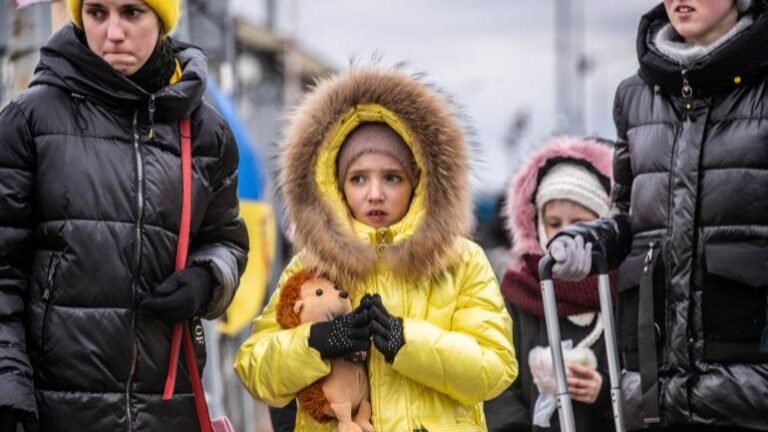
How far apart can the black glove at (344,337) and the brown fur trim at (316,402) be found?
155 millimetres

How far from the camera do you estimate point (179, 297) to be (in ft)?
16.1

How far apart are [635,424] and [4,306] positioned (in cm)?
211

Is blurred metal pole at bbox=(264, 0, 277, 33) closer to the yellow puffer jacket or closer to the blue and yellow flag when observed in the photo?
the blue and yellow flag

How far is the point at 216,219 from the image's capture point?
5324mm

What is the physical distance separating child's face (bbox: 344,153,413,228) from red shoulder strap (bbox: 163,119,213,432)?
0.64 meters

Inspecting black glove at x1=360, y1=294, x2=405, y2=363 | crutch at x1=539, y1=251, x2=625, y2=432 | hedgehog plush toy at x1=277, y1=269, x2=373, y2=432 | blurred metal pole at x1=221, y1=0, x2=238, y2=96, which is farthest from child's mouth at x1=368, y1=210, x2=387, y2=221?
blurred metal pole at x1=221, y1=0, x2=238, y2=96

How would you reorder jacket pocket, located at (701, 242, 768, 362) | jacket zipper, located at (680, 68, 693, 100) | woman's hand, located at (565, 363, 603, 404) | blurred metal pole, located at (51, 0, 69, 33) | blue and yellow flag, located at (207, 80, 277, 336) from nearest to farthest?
jacket pocket, located at (701, 242, 768, 362), jacket zipper, located at (680, 68, 693, 100), woman's hand, located at (565, 363, 603, 404), blurred metal pole, located at (51, 0, 69, 33), blue and yellow flag, located at (207, 80, 277, 336)

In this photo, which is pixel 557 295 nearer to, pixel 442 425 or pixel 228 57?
pixel 442 425

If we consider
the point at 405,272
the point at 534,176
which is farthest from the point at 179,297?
the point at 534,176

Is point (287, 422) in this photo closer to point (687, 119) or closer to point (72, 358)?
point (72, 358)

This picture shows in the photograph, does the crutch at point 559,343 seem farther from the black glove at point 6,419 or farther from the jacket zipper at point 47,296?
the black glove at point 6,419

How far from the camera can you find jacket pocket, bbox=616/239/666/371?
5203mm

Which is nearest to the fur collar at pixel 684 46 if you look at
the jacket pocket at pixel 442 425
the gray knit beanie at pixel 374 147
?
the gray knit beanie at pixel 374 147

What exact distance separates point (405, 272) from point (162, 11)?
1185 millimetres
